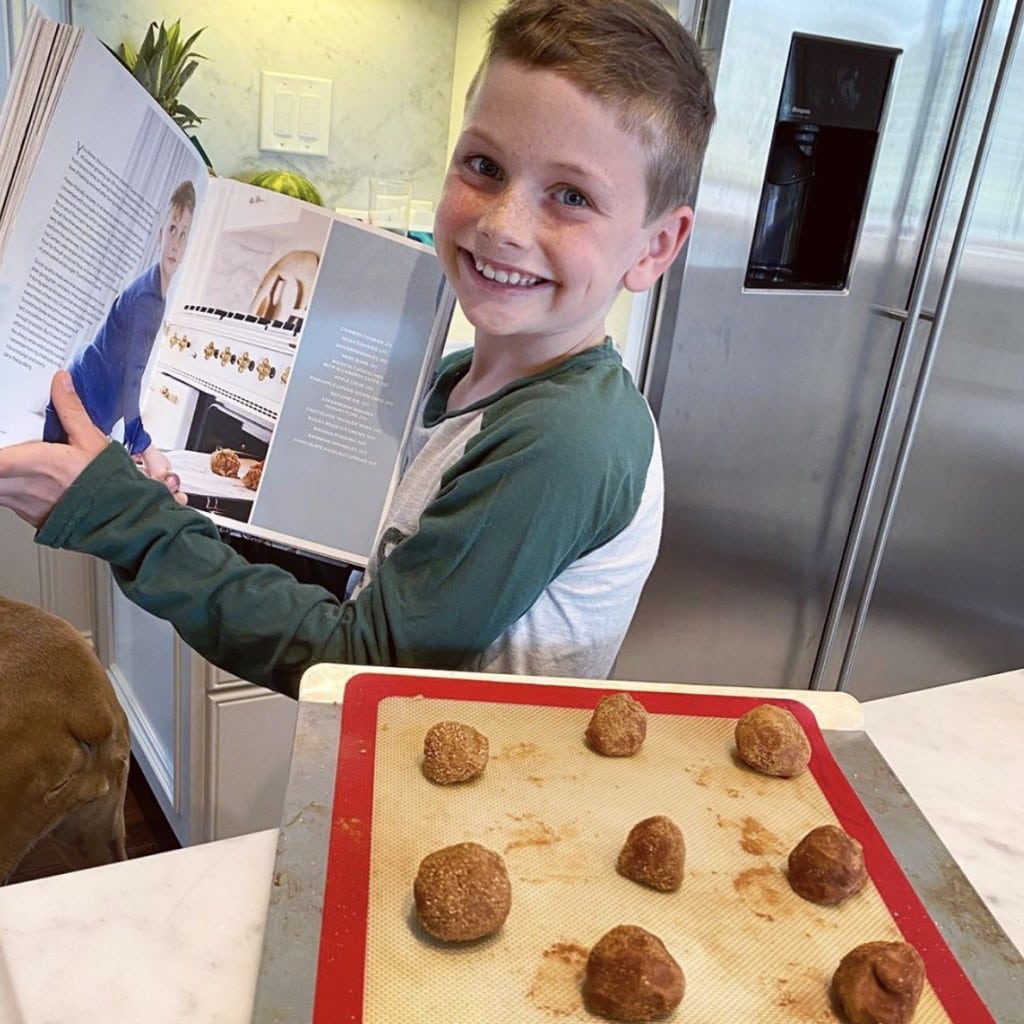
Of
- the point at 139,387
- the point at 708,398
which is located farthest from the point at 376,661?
the point at 708,398

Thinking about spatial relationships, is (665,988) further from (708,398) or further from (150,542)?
(708,398)

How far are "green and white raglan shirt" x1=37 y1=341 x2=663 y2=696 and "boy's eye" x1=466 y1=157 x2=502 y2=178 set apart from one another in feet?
0.50

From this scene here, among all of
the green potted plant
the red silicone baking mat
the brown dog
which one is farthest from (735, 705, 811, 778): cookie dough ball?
the green potted plant

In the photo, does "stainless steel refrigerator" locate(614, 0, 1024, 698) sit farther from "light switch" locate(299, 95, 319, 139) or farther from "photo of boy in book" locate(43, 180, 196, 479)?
"photo of boy in book" locate(43, 180, 196, 479)

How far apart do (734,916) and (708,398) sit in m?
1.12

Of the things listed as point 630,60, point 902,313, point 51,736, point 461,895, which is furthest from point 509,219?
point 902,313

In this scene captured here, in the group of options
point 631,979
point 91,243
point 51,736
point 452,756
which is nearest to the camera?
point 631,979

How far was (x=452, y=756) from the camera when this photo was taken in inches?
21.7

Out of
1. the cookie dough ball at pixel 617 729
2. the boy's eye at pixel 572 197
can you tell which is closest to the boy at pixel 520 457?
the boy's eye at pixel 572 197

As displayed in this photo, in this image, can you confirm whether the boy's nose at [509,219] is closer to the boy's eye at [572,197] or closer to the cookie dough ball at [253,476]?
the boy's eye at [572,197]

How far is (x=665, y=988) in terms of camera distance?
0.43m

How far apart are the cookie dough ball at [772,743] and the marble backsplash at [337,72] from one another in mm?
1447

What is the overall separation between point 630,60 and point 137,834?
4.88ft

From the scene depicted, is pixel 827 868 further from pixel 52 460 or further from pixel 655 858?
pixel 52 460
